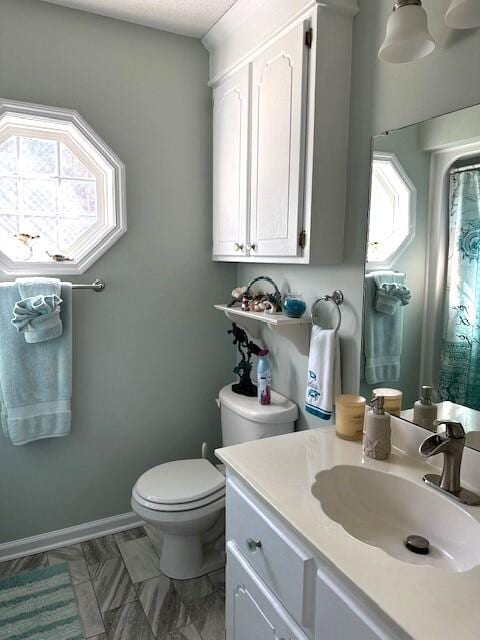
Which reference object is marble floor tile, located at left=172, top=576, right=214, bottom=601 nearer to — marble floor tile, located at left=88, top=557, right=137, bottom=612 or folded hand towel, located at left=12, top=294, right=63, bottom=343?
marble floor tile, located at left=88, top=557, right=137, bottom=612

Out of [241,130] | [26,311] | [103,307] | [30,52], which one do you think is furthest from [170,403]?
[30,52]

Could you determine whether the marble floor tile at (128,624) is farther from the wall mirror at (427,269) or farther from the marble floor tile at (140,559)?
the wall mirror at (427,269)

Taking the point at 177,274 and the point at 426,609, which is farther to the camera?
the point at 177,274

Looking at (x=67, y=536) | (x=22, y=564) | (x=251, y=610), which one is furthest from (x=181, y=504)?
(x=22, y=564)

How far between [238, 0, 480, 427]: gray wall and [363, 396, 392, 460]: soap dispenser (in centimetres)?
28

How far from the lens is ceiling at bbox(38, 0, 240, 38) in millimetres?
1880

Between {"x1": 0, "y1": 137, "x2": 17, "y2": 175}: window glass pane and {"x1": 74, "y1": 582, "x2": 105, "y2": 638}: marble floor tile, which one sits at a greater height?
{"x1": 0, "y1": 137, "x2": 17, "y2": 175}: window glass pane

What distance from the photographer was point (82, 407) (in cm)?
218

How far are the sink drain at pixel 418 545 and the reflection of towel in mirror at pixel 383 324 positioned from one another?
1.62ft

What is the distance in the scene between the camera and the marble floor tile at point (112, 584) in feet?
6.11

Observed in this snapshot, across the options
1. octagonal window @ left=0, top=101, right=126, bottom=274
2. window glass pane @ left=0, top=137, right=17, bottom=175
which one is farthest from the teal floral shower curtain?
window glass pane @ left=0, top=137, right=17, bottom=175

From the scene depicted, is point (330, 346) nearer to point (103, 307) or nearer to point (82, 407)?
point (103, 307)

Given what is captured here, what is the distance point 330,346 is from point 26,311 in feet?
4.12

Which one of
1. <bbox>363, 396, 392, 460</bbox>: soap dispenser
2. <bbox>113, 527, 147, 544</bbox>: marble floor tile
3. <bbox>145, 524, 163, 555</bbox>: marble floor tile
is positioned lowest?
<bbox>113, 527, 147, 544</bbox>: marble floor tile
